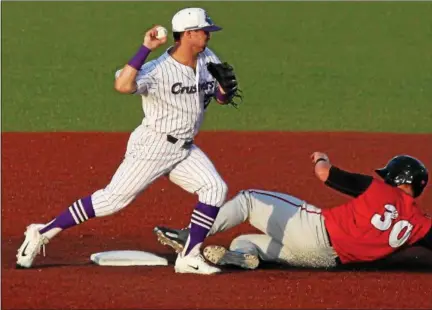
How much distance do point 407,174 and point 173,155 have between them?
4.88 feet

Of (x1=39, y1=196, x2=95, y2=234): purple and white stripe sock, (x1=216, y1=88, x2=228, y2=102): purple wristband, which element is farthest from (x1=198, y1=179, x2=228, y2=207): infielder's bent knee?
(x1=39, y1=196, x2=95, y2=234): purple and white stripe sock

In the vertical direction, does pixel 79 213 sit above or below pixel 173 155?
below

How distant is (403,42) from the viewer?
1872 centimetres

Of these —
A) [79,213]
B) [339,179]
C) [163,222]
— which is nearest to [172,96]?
[79,213]

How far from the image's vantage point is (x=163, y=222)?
9578mm

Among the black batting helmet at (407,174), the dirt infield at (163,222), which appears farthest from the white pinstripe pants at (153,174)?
the black batting helmet at (407,174)

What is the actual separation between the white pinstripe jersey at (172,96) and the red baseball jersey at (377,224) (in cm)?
113

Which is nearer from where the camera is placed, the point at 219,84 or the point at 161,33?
the point at 161,33

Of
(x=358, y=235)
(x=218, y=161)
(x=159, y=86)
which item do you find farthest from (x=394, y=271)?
(x=218, y=161)

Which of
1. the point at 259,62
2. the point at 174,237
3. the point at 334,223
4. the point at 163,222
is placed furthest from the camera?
the point at 259,62

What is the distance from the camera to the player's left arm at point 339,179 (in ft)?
25.6

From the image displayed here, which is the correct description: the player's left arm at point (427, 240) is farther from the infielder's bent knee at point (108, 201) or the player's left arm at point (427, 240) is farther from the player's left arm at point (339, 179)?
the infielder's bent knee at point (108, 201)

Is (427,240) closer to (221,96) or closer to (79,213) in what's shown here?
(221,96)

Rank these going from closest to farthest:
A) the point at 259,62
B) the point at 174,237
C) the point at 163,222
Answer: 1. the point at 174,237
2. the point at 163,222
3. the point at 259,62
